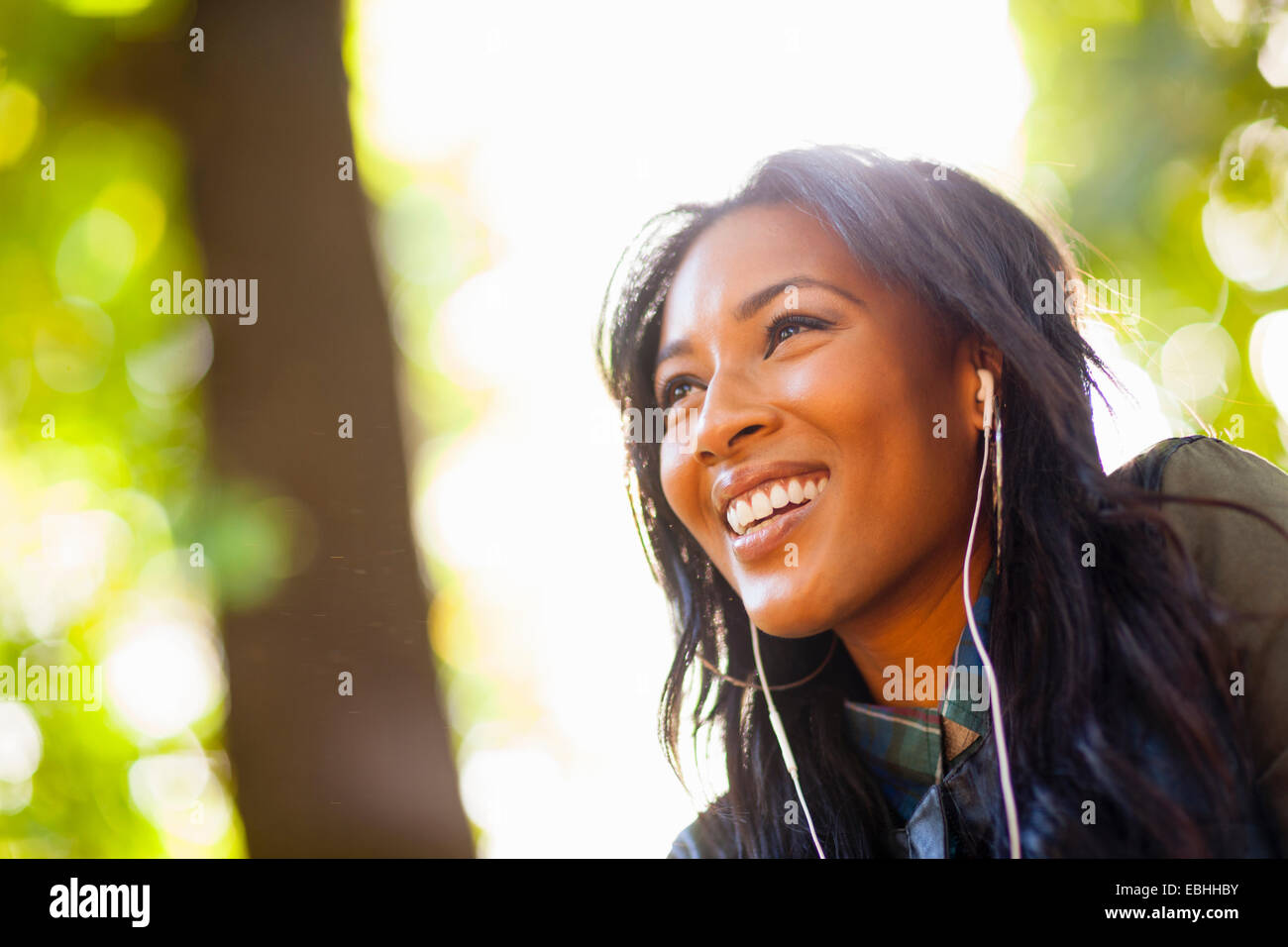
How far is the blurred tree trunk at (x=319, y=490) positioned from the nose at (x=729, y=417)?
50 centimetres

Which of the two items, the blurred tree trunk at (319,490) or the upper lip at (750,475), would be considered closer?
the upper lip at (750,475)

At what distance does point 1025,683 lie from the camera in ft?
3.68

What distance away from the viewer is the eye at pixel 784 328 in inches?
49.6

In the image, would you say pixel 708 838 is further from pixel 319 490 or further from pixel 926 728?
pixel 319 490

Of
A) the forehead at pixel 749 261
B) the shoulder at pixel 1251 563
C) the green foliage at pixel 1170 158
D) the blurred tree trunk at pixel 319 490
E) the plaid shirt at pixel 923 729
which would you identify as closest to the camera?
the shoulder at pixel 1251 563

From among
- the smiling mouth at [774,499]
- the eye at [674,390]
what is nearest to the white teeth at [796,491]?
the smiling mouth at [774,499]

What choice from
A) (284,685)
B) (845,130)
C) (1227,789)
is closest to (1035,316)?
(845,130)

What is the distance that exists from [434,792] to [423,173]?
109 centimetres

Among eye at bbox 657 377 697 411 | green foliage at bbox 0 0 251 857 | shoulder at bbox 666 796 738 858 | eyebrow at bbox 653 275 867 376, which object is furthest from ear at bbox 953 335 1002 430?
green foliage at bbox 0 0 251 857

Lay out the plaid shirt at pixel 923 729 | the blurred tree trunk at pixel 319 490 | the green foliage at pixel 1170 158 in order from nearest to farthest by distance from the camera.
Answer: the plaid shirt at pixel 923 729 → the blurred tree trunk at pixel 319 490 → the green foliage at pixel 1170 158

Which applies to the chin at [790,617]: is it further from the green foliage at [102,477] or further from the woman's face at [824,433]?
the green foliage at [102,477]

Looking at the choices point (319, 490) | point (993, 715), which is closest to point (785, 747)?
point (993, 715)

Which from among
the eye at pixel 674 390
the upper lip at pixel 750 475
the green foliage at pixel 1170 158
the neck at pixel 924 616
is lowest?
A: the neck at pixel 924 616

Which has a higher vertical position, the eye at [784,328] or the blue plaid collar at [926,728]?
the eye at [784,328]
